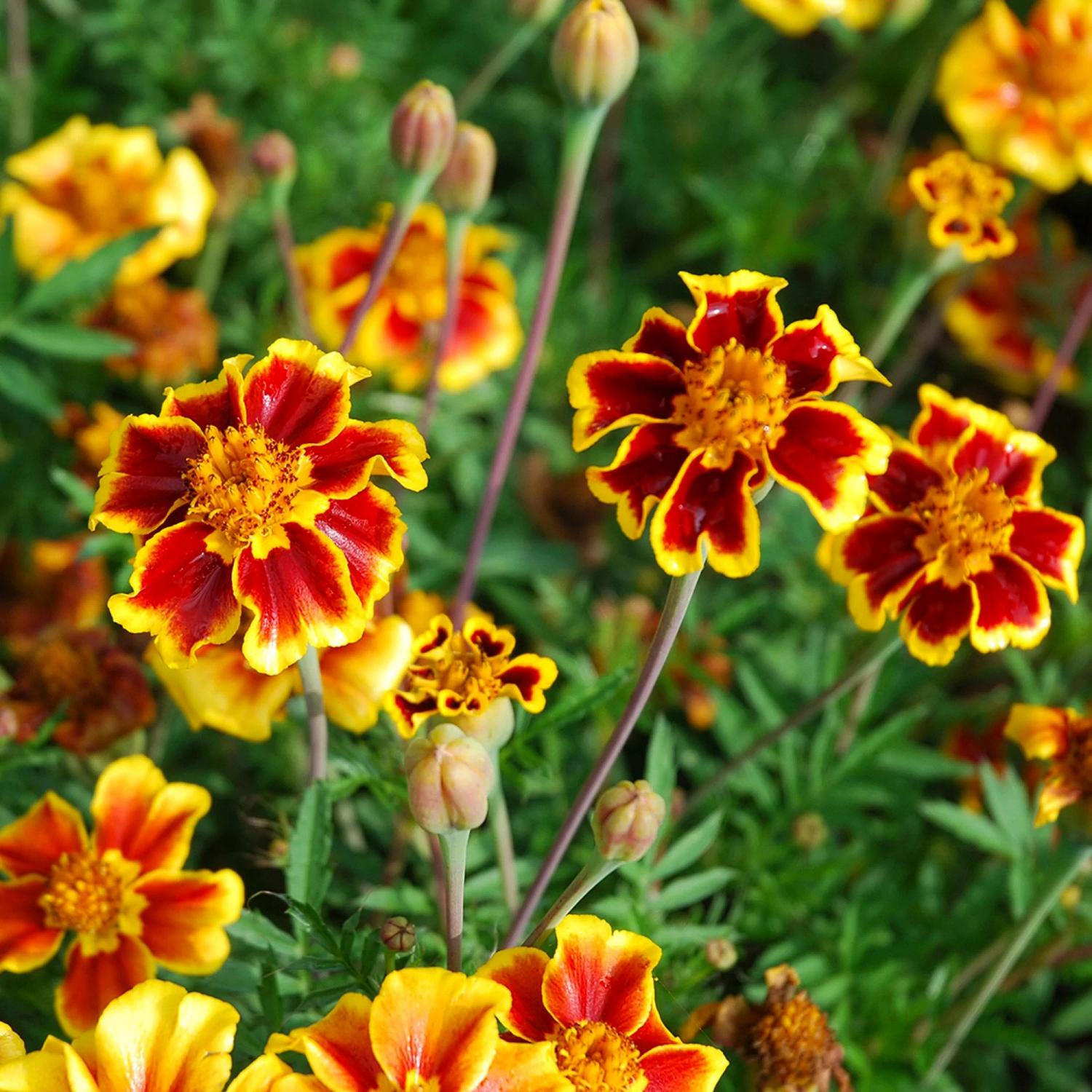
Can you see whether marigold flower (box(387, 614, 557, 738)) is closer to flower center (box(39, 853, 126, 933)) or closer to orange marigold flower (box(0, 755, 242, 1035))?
orange marigold flower (box(0, 755, 242, 1035))

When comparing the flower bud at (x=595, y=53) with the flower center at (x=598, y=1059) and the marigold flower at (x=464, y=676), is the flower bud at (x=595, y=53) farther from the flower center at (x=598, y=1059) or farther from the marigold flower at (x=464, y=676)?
the flower center at (x=598, y=1059)

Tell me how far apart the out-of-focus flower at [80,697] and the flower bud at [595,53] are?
2.69 feet

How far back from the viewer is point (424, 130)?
138 centimetres

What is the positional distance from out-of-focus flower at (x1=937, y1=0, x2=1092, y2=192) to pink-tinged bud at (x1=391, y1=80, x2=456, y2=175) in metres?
1.08

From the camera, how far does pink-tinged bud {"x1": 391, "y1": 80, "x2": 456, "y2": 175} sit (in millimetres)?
1373

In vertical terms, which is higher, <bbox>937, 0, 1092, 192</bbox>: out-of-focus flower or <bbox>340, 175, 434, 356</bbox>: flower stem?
<bbox>937, 0, 1092, 192</bbox>: out-of-focus flower

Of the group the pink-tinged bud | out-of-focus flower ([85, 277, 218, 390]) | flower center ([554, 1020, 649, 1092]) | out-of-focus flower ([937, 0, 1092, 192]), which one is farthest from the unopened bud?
out-of-focus flower ([937, 0, 1092, 192])

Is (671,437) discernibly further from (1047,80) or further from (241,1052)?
(1047,80)

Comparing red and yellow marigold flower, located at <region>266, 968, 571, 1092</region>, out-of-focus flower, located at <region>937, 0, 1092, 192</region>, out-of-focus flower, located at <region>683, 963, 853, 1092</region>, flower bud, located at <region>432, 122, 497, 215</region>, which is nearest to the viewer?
red and yellow marigold flower, located at <region>266, 968, 571, 1092</region>

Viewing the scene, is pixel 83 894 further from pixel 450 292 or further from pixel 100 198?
pixel 100 198

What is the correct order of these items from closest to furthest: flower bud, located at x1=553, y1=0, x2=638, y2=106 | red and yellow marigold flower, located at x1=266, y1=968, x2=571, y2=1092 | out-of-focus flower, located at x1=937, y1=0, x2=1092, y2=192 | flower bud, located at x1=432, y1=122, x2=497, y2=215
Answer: red and yellow marigold flower, located at x1=266, y1=968, x2=571, y2=1092 < flower bud, located at x1=553, y1=0, x2=638, y2=106 < flower bud, located at x1=432, y1=122, x2=497, y2=215 < out-of-focus flower, located at x1=937, y1=0, x2=1092, y2=192

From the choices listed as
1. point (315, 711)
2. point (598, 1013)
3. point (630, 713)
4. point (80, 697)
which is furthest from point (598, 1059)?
point (80, 697)

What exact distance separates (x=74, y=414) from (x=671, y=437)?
1.14m

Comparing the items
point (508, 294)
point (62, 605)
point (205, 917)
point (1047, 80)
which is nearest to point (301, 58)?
point (508, 294)
